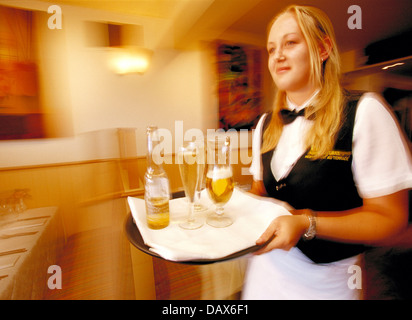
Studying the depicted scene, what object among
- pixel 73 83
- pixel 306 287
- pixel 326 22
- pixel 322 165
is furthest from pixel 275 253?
pixel 73 83

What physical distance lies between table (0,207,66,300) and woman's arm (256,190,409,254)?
1.10 m

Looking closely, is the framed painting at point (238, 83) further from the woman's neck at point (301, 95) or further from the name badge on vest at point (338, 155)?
the name badge on vest at point (338, 155)

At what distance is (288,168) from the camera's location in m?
0.79

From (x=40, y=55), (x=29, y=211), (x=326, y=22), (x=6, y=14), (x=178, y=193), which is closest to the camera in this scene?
(x=326, y=22)

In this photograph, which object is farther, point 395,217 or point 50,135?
point 50,135

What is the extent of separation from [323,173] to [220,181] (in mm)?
371

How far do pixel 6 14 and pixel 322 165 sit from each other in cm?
191

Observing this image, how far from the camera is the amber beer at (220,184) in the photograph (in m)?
0.67

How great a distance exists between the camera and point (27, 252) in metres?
0.99

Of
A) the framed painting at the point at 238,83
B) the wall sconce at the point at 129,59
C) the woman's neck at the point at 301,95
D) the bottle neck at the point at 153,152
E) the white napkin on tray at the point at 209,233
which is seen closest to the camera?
the white napkin on tray at the point at 209,233

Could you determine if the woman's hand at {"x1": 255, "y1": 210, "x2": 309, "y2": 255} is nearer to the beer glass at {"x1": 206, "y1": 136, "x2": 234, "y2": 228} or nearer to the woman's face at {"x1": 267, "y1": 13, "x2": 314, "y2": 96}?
the beer glass at {"x1": 206, "y1": 136, "x2": 234, "y2": 228}

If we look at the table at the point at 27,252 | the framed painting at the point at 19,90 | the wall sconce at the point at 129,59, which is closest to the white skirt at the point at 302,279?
the table at the point at 27,252

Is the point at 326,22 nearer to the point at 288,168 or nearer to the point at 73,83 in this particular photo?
the point at 288,168
